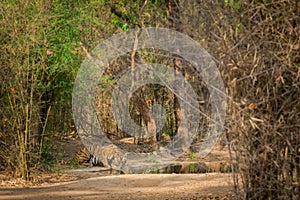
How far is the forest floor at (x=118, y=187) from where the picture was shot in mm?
7711

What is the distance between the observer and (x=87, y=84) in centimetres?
1334

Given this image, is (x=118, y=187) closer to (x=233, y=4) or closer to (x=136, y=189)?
(x=136, y=189)

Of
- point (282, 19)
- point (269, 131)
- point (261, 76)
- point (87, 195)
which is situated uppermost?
point (282, 19)

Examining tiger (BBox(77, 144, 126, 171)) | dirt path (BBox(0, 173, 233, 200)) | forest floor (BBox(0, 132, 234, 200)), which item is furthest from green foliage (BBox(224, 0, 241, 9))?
tiger (BBox(77, 144, 126, 171))

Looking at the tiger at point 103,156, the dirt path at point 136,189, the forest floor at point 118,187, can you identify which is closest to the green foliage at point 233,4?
the forest floor at point 118,187

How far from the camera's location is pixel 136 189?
8.34m

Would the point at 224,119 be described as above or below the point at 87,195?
above

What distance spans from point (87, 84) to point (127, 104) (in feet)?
12.3

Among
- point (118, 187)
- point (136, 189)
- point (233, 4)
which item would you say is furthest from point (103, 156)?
point (233, 4)

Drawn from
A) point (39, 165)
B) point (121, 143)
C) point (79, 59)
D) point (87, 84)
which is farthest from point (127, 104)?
point (39, 165)

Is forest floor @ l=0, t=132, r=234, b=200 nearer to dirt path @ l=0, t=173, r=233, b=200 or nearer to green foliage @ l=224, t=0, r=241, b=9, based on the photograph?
dirt path @ l=0, t=173, r=233, b=200

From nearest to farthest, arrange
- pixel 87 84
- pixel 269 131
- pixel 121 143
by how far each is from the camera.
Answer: pixel 269 131, pixel 87 84, pixel 121 143

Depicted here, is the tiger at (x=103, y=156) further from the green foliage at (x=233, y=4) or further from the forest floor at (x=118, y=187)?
the green foliage at (x=233, y=4)

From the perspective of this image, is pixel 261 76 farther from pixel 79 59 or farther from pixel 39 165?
→ pixel 79 59
